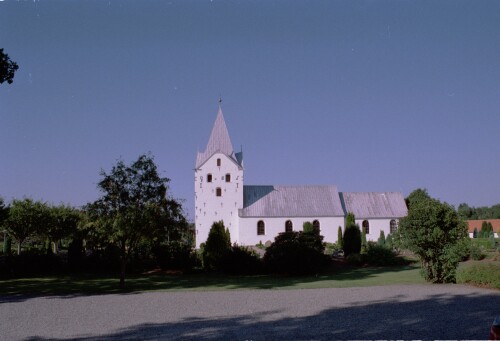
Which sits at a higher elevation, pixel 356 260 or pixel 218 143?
pixel 218 143

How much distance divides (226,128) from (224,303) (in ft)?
135

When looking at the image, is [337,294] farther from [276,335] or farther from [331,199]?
[331,199]

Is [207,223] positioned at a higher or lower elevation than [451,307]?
higher

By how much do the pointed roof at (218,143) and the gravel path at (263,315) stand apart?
36507 millimetres

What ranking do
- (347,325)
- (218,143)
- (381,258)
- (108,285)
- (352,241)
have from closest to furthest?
(347,325), (108,285), (381,258), (352,241), (218,143)

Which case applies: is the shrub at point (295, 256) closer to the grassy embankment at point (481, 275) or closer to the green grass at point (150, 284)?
the green grass at point (150, 284)

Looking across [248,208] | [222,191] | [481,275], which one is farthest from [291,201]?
[481,275]

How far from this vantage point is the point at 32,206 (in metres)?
40.7

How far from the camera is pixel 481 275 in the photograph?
17344 millimetres

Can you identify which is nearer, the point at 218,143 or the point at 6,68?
the point at 6,68

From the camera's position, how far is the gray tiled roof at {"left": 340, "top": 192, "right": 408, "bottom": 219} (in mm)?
54938

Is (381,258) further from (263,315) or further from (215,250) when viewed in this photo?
(263,315)

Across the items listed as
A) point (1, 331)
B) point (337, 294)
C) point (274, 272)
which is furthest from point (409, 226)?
point (1, 331)

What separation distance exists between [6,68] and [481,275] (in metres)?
19.3
